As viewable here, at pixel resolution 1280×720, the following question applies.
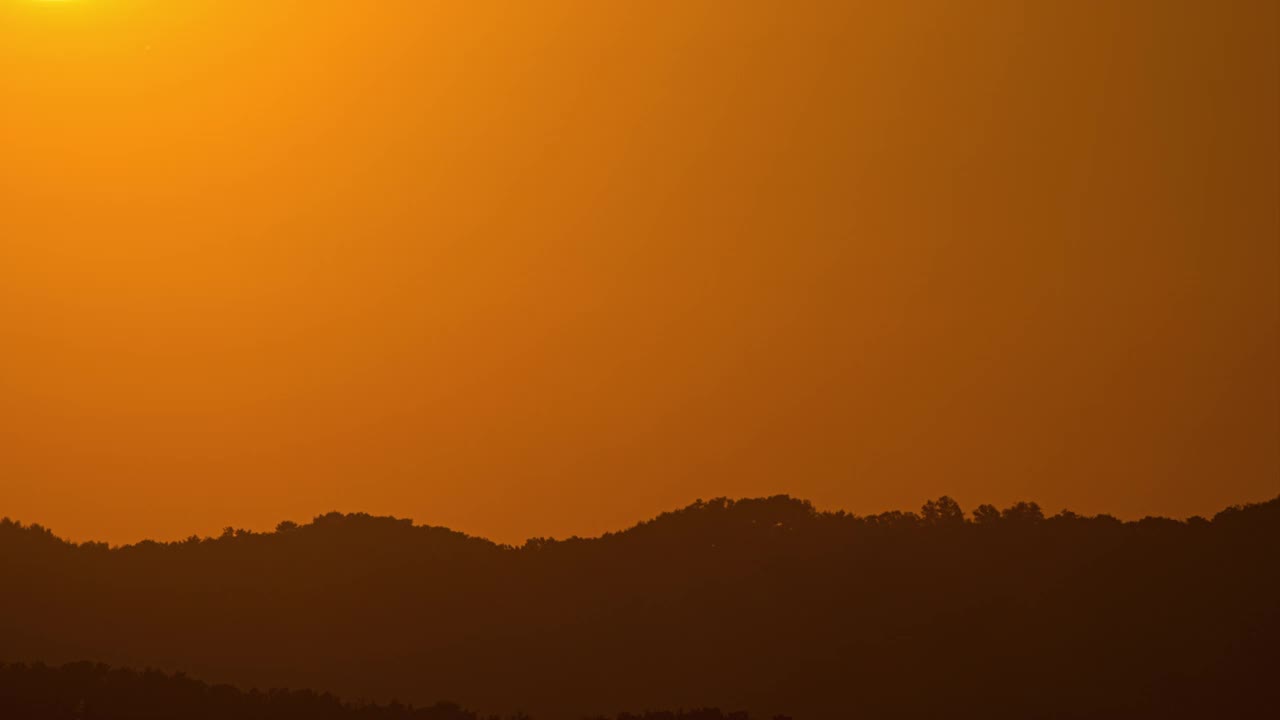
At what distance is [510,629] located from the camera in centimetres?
5591

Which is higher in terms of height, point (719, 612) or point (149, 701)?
point (719, 612)

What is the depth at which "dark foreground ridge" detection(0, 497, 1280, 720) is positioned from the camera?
49250 mm

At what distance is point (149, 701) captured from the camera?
36656mm

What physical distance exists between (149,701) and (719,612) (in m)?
23.0


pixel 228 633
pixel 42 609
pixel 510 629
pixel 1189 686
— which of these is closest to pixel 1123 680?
pixel 1189 686

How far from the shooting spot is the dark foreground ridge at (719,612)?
49.2 meters

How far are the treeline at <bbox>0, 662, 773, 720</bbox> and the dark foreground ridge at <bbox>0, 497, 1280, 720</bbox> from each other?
1092 cm

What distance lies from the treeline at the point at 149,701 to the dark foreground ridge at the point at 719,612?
10918 mm

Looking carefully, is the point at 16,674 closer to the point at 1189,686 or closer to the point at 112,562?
the point at 112,562

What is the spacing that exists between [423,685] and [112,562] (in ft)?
46.0

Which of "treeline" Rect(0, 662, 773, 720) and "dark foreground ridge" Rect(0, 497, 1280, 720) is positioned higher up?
"dark foreground ridge" Rect(0, 497, 1280, 720)

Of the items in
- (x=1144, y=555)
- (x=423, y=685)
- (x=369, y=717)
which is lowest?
(x=369, y=717)

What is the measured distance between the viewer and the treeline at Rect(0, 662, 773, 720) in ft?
116

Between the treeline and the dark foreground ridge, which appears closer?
the treeline
